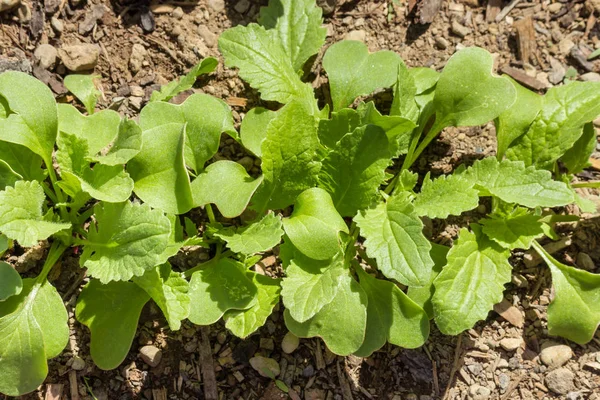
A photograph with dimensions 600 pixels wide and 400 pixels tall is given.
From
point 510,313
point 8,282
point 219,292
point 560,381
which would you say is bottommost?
point 560,381

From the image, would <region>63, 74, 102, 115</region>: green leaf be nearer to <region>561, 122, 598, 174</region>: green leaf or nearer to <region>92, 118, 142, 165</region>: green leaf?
<region>92, 118, 142, 165</region>: green leaf

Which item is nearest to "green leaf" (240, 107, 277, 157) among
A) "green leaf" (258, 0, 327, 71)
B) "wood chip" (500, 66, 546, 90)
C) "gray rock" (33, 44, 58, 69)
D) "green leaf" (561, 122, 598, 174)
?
"green leaf" (258, 0, 327, 71)

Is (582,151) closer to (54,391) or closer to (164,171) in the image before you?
(164,171)

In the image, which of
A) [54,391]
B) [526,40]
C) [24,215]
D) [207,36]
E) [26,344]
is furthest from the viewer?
[526,40]

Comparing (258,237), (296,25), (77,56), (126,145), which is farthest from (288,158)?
(77,56)

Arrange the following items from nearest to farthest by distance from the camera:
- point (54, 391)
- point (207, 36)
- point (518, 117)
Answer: point (54, 391) < point (518, 117) < point (207, 36)

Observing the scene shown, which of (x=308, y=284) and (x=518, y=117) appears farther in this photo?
(x=518, y=117)

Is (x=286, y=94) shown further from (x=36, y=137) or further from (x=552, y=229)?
(x=552, y=229)

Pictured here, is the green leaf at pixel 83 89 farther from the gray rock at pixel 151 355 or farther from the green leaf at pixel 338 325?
the green leaf at pixel 338 325

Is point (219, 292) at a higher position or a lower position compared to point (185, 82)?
lower
